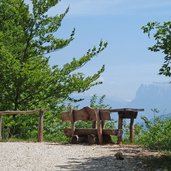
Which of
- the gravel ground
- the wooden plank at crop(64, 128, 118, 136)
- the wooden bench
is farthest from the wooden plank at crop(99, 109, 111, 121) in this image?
the gravel ground

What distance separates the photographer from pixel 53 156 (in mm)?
14891

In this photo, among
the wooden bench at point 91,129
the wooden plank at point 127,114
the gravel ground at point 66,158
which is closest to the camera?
the gravel ground at point 66,158

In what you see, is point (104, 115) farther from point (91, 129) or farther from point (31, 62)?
point (31, 62)

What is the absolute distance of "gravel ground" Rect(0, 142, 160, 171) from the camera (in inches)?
512

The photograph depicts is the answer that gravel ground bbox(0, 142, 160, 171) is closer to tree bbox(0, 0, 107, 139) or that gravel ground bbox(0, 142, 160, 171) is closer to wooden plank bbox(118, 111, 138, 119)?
wooden plank bbox(118, 111, 138, 119)

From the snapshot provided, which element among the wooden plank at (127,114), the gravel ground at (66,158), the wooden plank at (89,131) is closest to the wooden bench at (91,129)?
the wooden plank at (89,131)

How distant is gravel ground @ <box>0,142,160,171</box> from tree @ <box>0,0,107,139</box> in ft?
29.6

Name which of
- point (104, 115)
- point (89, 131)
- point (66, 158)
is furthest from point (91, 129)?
point (66, 158)

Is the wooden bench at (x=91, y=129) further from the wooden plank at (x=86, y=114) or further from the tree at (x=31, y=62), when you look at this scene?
the tree at (x=31, y=62)

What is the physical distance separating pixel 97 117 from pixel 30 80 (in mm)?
8419

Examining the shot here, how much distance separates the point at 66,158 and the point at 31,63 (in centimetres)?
1274

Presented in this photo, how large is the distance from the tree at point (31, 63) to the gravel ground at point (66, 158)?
901 cm

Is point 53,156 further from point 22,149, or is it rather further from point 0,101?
point 0,101

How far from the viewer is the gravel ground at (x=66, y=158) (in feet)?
42.7
